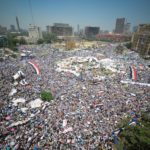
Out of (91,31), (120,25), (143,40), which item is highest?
(120,25)

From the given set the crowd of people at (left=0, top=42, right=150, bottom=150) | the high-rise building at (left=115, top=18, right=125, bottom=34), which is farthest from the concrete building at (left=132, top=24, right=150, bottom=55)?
the high-rise building at (left=115, top=18, right=125, bottom=34)

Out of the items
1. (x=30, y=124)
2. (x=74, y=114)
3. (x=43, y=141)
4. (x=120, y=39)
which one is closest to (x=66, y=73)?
(x=74, y=114)

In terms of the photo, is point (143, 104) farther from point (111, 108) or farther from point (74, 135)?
point (74, 135)

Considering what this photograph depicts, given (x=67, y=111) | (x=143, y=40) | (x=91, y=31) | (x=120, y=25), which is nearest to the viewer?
(x=67, y=111)

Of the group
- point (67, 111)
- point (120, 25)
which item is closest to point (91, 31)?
point (120, 25)

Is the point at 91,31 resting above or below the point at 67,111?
above

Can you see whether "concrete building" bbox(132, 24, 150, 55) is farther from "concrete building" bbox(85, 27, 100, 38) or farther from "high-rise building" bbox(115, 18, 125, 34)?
"high-rise building" bbox(115, 18, 125, 34)

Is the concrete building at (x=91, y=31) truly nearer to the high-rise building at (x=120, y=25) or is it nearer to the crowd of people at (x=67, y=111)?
the high-rise building at (x=120, y=25)

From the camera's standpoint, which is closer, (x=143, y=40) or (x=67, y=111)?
(x=67, y=111)

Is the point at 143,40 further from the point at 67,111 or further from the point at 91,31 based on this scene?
the point at 91,31
